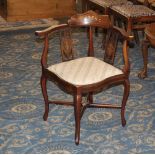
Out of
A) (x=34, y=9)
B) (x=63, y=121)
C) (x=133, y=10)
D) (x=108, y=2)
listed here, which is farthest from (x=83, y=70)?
(x=34, y=9)

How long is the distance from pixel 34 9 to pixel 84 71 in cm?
367

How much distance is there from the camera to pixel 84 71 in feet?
9.05

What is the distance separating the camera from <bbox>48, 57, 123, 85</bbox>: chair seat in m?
2.64

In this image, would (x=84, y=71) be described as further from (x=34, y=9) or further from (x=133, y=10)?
(x=34, y=9)

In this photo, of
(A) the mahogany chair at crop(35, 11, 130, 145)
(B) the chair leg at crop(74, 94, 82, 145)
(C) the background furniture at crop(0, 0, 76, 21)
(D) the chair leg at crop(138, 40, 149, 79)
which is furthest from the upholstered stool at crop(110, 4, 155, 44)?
(C) the background furniture at crop(0, 0, 76, 21)

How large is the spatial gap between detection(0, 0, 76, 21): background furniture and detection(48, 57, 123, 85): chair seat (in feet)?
11.2

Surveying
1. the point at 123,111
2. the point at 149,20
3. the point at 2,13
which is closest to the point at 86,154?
the point at 123,111

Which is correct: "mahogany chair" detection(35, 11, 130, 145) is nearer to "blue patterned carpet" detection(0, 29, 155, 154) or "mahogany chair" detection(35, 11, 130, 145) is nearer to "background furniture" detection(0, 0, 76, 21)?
"blue patterned carpet" detection(0, 29, 155, 154)

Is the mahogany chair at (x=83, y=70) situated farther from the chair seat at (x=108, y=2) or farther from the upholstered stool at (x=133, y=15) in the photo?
the chair seat at (x=108, y=2)

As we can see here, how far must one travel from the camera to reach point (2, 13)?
639cm

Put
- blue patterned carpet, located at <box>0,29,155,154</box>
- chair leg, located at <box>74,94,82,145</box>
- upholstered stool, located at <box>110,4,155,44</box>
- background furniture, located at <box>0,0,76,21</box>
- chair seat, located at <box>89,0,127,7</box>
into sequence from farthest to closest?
1. background furniture, located at <box>0,0,76,21</box>
2. chair seat, located at <box>89,0,127,7</box>
3. upholstered stool, located at <box>110,4,155,44</box>
4. blue patterned carpet, located at <box>0,29,155,154</box>
5. chair leg, located at <box>74,94,82,145</box>

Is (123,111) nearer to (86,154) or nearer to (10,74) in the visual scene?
(86,154)

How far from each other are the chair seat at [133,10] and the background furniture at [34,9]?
6.39 ft

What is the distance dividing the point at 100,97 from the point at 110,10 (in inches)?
60.4
